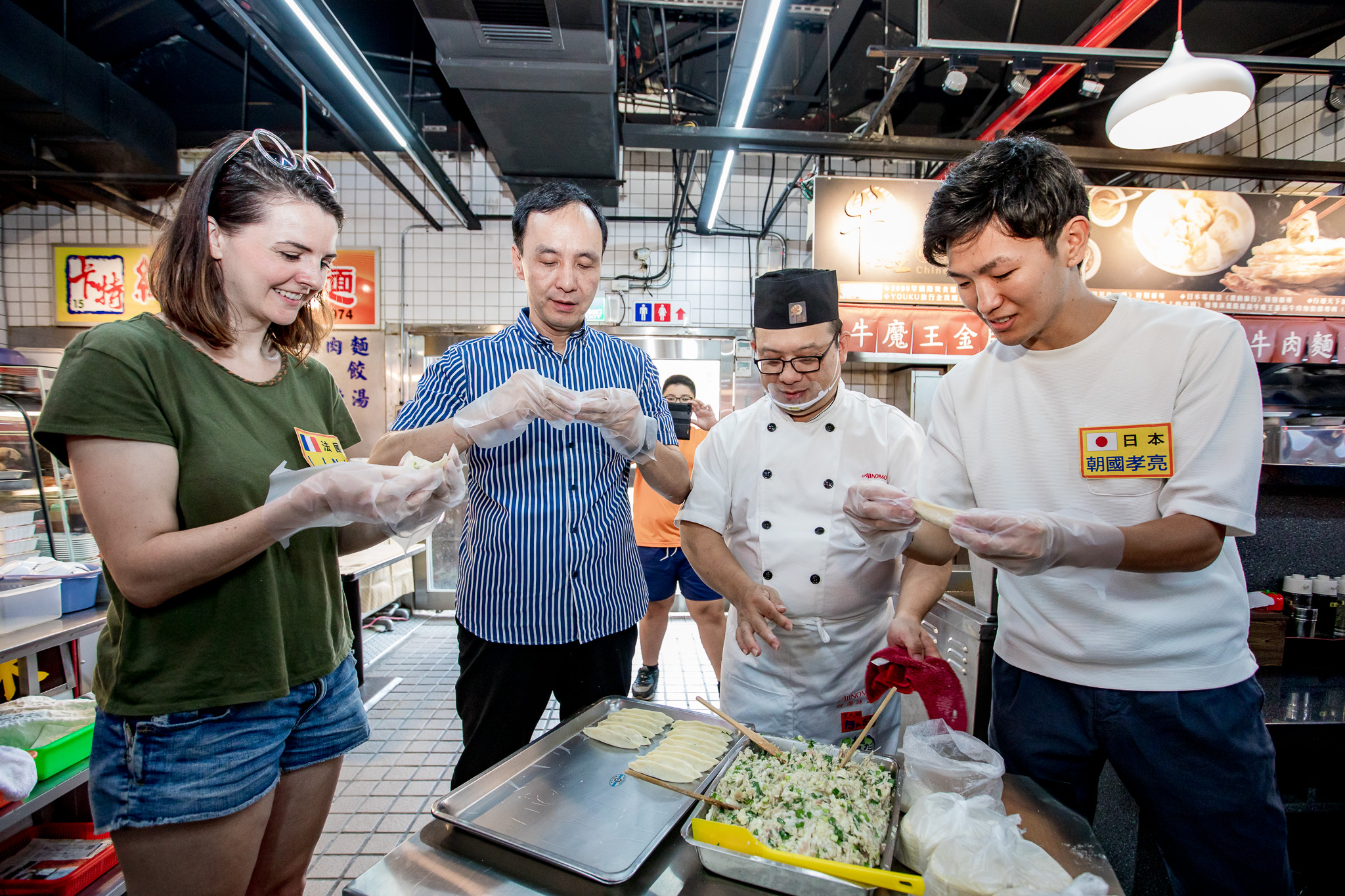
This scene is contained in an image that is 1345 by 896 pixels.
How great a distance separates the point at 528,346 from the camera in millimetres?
1760

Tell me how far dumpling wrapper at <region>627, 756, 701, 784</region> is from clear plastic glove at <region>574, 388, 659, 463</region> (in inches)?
29.9

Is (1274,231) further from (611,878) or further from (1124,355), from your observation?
(611,878)

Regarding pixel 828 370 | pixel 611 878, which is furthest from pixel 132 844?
pixel 828 370

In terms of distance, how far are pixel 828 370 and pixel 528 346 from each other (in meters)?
0.87

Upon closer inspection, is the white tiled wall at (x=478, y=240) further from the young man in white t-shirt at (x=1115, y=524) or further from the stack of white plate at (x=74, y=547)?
the young man in white t-shirt at (x=1115, y=524)

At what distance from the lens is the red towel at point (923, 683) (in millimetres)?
1305

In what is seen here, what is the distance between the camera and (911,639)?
145 cm

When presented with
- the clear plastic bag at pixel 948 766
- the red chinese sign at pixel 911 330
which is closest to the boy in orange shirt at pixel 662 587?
the red chinese sign at pixel 911 330

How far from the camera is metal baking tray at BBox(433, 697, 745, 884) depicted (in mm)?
967

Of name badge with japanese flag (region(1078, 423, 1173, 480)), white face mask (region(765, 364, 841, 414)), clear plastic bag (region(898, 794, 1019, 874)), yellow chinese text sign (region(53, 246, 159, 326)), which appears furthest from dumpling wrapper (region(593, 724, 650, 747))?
yellow chinese text sign (region(53, 246, 159, 326))

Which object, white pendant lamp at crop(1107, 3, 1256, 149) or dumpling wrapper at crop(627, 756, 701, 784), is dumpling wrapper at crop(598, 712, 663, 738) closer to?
dumpling wrapper at crop(627, 756, 701, 784)

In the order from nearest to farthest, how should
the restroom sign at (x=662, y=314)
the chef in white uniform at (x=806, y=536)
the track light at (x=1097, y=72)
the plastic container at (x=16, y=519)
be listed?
the chef in white uniform at (x=806, y=536), the plastic container at (x=16, y=519), the track light at (x=1097, y=72), the restroom sign at (x=662, y=314)

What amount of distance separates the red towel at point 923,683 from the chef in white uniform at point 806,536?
0.99 ft

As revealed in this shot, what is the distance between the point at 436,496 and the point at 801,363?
1.02 metres
